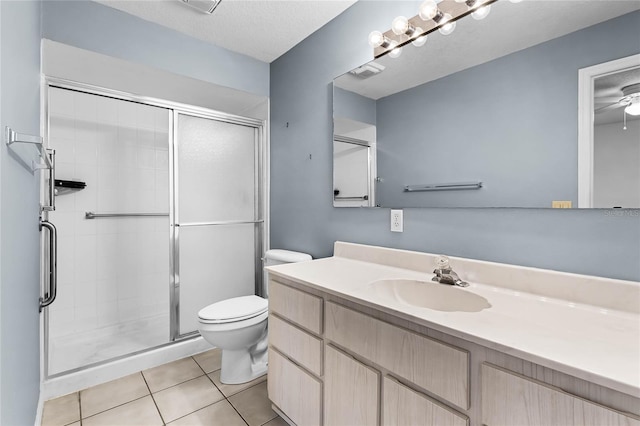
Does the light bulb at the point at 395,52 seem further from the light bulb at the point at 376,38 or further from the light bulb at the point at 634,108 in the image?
the light bulb at the point at 634,108

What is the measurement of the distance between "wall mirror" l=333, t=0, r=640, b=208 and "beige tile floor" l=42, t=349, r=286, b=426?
4.43 feet

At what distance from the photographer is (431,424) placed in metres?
0.89

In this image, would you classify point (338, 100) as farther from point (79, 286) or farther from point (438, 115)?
point (79, 286)

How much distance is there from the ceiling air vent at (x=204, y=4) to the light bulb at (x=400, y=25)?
109 centimetres

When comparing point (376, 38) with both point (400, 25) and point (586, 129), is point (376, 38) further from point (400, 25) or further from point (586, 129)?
point (586, 129)

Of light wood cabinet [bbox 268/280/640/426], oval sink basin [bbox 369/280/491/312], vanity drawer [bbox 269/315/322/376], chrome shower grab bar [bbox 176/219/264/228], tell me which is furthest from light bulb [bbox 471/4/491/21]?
chrome shower grab bar [bbox 176/219/264/228]

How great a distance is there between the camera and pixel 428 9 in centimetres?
139

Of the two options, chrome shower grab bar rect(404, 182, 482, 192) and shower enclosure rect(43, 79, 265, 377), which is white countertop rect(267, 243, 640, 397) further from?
shower enclosure rect(43, 79, 265, 377)

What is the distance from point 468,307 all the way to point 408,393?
1.45 feet

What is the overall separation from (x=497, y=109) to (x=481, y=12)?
436 mm

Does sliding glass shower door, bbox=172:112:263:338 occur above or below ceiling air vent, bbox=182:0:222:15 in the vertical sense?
below

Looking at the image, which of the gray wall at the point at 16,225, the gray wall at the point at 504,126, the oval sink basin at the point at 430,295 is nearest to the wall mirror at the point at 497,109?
the gray wall at the point at 504,126

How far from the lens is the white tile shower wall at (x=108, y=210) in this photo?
2535mm

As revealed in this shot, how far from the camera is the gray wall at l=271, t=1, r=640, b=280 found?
1.06m
